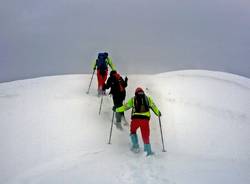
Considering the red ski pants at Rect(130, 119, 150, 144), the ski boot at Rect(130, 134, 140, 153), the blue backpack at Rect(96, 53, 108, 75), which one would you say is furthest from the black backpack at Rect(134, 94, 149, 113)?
the blue backpack at Rect(96, 53, 108, 75)

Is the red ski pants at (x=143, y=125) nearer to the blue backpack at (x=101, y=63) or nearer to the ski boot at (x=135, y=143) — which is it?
the ski boot at (x=135, y=143)

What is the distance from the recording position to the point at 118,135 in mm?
10391

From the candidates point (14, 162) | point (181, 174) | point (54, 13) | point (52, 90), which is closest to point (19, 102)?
point (52, 90)

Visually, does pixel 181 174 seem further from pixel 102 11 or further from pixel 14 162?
pixel 102 11

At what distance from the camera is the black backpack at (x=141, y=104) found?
908 centimetres

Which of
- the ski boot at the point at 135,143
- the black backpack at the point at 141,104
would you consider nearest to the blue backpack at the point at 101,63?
the black backpack at the point at 141,104

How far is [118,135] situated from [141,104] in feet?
5.31

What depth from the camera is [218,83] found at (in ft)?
50.5

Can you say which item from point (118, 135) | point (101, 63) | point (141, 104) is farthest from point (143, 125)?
point (101, 63)

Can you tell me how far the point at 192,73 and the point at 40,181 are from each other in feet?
34.0

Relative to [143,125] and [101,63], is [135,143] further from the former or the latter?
[101,63]

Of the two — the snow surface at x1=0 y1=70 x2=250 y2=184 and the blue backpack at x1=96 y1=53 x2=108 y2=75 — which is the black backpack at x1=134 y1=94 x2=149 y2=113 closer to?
the snow surface at x1=0 y1=70 x2=250 y2=184

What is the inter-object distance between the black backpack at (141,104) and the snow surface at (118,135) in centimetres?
93

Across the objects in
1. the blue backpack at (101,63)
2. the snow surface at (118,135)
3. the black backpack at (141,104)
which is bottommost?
the snow surface at (118,135)
